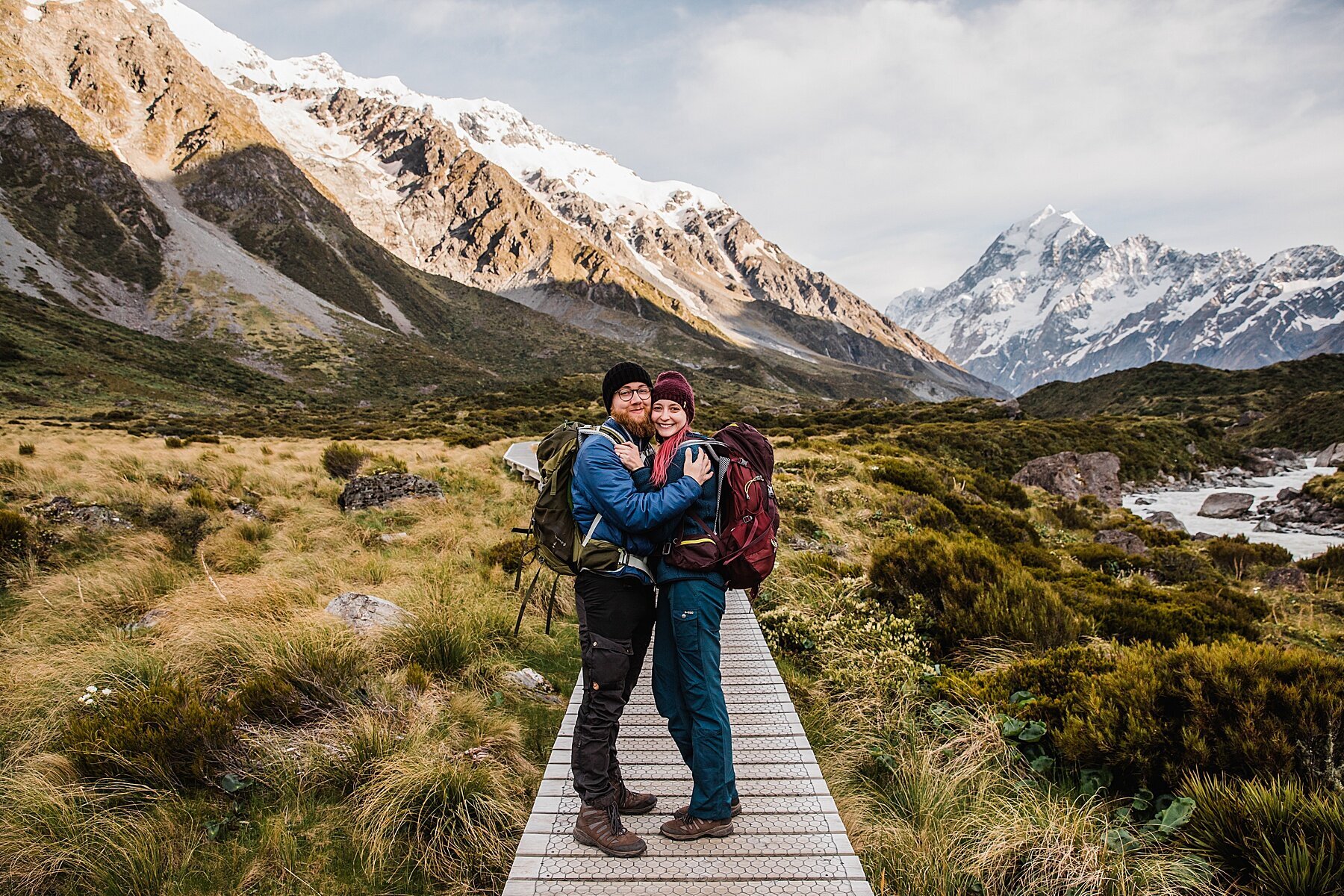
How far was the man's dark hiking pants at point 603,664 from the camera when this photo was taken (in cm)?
328

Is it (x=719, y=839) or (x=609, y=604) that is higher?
(x=609, y=604)

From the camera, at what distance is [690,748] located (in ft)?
11.9

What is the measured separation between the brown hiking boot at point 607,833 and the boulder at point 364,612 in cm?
314

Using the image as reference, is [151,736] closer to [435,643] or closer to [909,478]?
[435,643]

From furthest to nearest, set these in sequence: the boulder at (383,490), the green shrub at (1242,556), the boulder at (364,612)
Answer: the green shrub at (1242,556), the boulder at (383,490), the boulder at (364,612)

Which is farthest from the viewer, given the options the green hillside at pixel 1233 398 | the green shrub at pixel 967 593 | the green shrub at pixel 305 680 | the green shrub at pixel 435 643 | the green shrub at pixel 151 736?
the green hillside at pixel 1233 398

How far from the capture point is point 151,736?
3.59m

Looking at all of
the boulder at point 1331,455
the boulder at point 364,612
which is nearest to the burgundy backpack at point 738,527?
the boulder at point 364,612

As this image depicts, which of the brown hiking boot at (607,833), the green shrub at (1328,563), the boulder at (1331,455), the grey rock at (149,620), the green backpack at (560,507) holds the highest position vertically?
the boulder at (1331,455)

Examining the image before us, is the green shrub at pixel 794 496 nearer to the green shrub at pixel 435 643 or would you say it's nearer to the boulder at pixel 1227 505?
the green shrub at pixel 435 643

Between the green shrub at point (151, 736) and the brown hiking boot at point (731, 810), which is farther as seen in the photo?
the green shrub at point (151, 736)

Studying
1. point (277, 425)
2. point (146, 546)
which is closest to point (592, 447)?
point (146, 546)

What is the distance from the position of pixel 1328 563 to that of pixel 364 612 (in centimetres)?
1537

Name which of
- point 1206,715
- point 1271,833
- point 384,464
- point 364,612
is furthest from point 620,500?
point 384,464
